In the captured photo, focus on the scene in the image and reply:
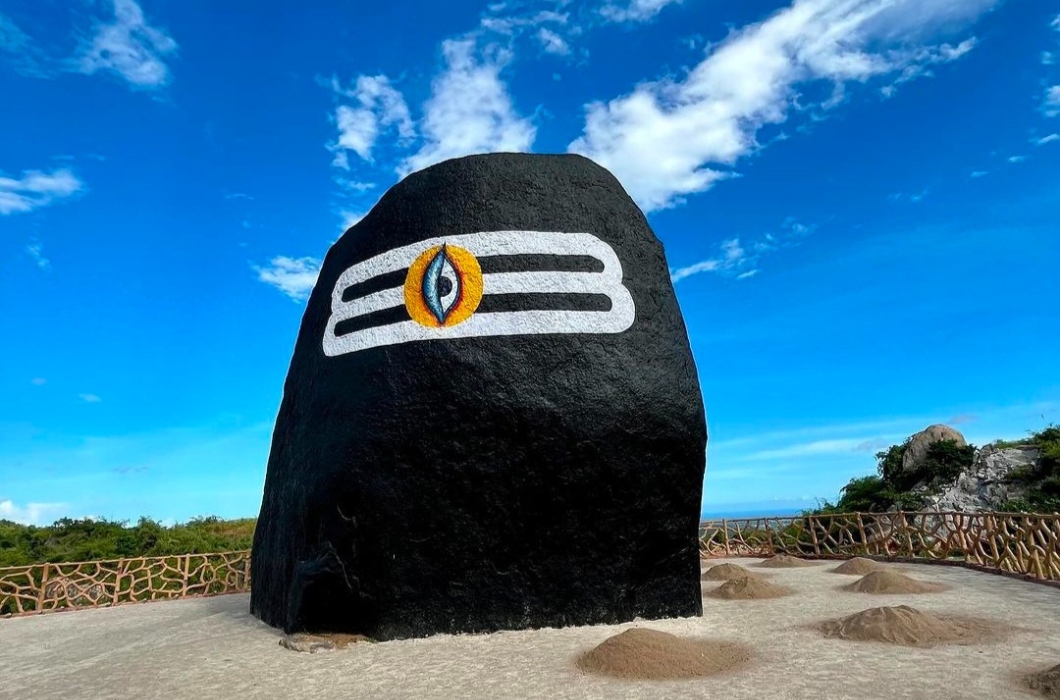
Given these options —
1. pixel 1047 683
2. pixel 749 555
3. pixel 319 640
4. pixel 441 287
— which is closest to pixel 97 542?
pixel 319 640

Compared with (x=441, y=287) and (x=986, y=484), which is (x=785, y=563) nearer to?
(x=986, y=484)

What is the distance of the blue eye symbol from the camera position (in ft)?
28.8

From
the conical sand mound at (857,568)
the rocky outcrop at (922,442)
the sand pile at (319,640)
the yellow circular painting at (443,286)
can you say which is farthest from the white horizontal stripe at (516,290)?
the rocky outcrop at (922,442)

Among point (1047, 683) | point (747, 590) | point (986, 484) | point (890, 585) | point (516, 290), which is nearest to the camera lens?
point (1047, 683)

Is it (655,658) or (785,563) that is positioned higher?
(785,563)

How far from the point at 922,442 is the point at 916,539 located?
333 inches

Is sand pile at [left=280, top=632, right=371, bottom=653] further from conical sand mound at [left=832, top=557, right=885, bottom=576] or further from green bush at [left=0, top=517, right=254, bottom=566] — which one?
green bush at [left=0, top=517, right=254, bottom=566]

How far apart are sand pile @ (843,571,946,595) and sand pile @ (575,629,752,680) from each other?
176 inches

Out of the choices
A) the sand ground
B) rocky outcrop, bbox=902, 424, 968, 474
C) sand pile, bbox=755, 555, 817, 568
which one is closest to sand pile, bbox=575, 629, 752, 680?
the sand ground

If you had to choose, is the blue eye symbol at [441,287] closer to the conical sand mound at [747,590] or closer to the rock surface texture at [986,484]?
the conical sand mound at [747,590]

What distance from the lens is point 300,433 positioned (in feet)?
32.0

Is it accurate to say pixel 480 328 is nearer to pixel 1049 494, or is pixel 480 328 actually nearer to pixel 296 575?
pixel 296 575

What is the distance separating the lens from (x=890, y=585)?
10.2m

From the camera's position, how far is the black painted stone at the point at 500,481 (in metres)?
8.16
